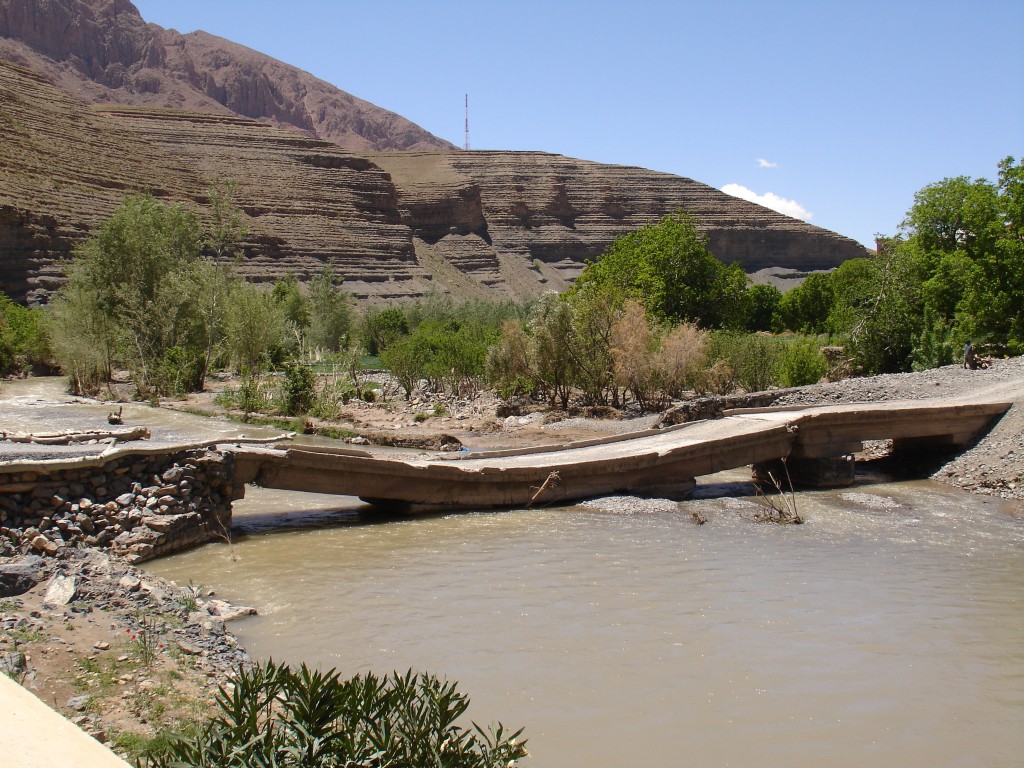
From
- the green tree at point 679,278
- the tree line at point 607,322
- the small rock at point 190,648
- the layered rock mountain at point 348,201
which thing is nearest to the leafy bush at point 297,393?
the tree line at point 607,322

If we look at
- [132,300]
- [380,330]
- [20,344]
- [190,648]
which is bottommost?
[190,648]

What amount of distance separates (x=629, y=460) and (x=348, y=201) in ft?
332

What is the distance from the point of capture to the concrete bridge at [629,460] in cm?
1324

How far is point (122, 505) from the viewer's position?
36.4ft

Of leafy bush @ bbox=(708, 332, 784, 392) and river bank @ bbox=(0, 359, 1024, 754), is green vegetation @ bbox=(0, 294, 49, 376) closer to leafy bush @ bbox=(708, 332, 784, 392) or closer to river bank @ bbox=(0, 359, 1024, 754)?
leafy bush @ bbox=(708, 332, 784, 392)

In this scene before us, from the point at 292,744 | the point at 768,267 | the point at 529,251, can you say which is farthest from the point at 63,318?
the point at 768,267

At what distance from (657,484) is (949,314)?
65.3 ft

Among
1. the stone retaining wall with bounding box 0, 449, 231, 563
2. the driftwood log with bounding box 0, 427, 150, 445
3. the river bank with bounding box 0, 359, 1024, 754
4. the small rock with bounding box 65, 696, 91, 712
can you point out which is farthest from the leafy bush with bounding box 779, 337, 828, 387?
the small rock with bounding box 65, 696, 91, 712

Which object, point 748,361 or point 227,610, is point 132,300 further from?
point 227,610

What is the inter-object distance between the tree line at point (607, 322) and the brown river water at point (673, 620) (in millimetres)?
13253

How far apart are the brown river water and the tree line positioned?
522 inches

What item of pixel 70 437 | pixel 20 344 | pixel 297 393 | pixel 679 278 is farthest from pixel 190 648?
pixel 20 344

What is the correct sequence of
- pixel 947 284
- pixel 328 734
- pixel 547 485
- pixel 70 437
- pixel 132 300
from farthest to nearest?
pixel 132 300 < pixel 947 284 < pixel 547 485 < pixel 70 437 < pixel 328 734

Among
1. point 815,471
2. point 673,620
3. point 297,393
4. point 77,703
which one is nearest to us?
point 77,703
